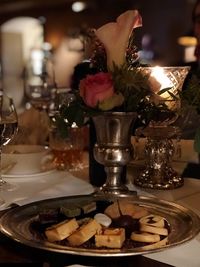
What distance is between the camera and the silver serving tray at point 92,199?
84cm

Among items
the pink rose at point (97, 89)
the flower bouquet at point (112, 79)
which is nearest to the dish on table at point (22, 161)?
the flower bouquet at point (112, 79)

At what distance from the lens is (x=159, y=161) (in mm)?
1366

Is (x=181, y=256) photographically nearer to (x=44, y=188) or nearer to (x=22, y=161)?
(x=44, y=188)

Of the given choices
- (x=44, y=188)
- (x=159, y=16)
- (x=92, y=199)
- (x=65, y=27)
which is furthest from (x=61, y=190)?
Result: (x=65, y=27)

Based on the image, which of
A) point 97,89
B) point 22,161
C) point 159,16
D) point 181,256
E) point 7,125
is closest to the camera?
point 181,256

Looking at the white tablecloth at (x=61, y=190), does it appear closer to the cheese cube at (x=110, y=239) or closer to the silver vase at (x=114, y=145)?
the silver vase at (x=114, y=145)

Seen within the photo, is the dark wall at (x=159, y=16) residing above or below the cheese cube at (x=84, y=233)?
above

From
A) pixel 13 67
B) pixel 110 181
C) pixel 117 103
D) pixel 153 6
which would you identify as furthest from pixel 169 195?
pixel 13 67

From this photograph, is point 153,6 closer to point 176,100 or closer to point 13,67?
point 13,67

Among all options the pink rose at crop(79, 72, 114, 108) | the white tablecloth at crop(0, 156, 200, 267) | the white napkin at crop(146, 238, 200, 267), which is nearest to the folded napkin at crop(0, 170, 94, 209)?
the white tablecloth at crop(0, 156, 200, 267)

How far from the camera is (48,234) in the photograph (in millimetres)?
901

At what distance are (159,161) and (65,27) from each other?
845 centimetres

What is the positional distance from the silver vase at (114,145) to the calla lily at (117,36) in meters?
0.12

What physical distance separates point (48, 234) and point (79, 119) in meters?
0.34
